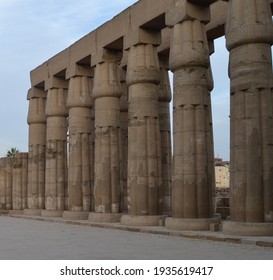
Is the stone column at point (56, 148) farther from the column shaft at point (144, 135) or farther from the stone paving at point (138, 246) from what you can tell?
the stone paving at point (138, 246)

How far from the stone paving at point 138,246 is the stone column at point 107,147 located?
5.81m

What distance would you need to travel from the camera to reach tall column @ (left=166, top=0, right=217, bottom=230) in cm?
1950

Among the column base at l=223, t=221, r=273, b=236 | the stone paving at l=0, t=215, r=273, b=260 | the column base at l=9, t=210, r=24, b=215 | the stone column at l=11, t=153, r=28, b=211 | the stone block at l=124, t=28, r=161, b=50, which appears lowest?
the stone paving at l=0, t=215, r=273, b=260

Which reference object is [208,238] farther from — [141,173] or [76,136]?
[76,136]

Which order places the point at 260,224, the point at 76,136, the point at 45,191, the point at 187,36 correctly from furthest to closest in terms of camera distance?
the point at 45,191 → the point at 76,136 → the point at 187,36 → the point at 260,224

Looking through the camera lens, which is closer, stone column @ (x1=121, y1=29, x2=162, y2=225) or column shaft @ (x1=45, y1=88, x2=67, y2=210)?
stone column @ (x1=121, y1=29, x2=162, y2=225)

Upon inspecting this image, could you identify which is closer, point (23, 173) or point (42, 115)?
point (42, 115)

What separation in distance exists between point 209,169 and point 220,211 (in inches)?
283

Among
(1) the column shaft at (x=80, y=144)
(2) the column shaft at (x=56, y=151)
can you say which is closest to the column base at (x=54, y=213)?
(2) the column shaft at (x=56, y=151)

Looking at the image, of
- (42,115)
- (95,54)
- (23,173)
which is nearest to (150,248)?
(95,54)

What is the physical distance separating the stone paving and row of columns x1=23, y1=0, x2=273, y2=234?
1.26m

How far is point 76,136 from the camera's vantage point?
95.5 ft

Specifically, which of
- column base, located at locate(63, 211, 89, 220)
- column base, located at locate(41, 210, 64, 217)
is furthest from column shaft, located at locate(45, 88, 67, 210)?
column base, located at locate(63, 211, 89, 220)

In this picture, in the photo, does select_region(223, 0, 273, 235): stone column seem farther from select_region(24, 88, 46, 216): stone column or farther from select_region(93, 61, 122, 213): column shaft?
select_region(24, 88, 46, 216): stone column
